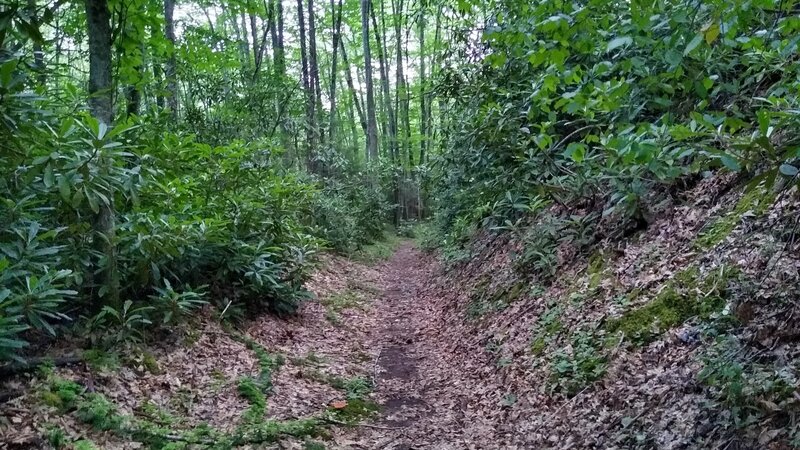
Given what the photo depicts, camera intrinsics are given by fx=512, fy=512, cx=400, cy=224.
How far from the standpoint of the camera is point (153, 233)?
5398 mm

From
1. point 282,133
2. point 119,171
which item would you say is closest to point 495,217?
point 119,171

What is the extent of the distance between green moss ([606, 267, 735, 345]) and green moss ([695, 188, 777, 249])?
423mm

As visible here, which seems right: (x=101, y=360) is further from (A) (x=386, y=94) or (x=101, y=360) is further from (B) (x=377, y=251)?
(A) (x=386, y=94)

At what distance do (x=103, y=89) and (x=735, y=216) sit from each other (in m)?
6.13

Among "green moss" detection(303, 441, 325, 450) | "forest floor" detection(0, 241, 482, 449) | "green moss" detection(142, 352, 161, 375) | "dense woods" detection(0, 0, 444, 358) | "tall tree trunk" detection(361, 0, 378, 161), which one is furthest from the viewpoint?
"tall tree trunk" detection(361, 0, 378, 161)

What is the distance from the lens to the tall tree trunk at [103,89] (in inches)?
195

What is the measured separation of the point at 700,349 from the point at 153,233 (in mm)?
5182

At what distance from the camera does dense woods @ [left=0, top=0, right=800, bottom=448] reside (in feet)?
10.3

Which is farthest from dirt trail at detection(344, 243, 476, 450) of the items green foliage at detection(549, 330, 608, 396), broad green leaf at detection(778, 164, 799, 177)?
broad green leaf at detection(778, 164, 799, 177)

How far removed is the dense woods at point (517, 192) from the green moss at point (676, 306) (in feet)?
0.07

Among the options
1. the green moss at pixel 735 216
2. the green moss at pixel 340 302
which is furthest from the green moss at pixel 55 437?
the green moss at pixel 735 216

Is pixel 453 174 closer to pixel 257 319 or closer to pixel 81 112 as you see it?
pixel 257 319

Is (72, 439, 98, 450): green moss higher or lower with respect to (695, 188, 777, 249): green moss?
lower

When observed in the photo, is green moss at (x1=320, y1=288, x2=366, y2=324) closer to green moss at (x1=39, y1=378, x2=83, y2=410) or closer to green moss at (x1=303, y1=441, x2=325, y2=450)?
green moss at (x1=303, y1=441, x2=325, y2=450)
